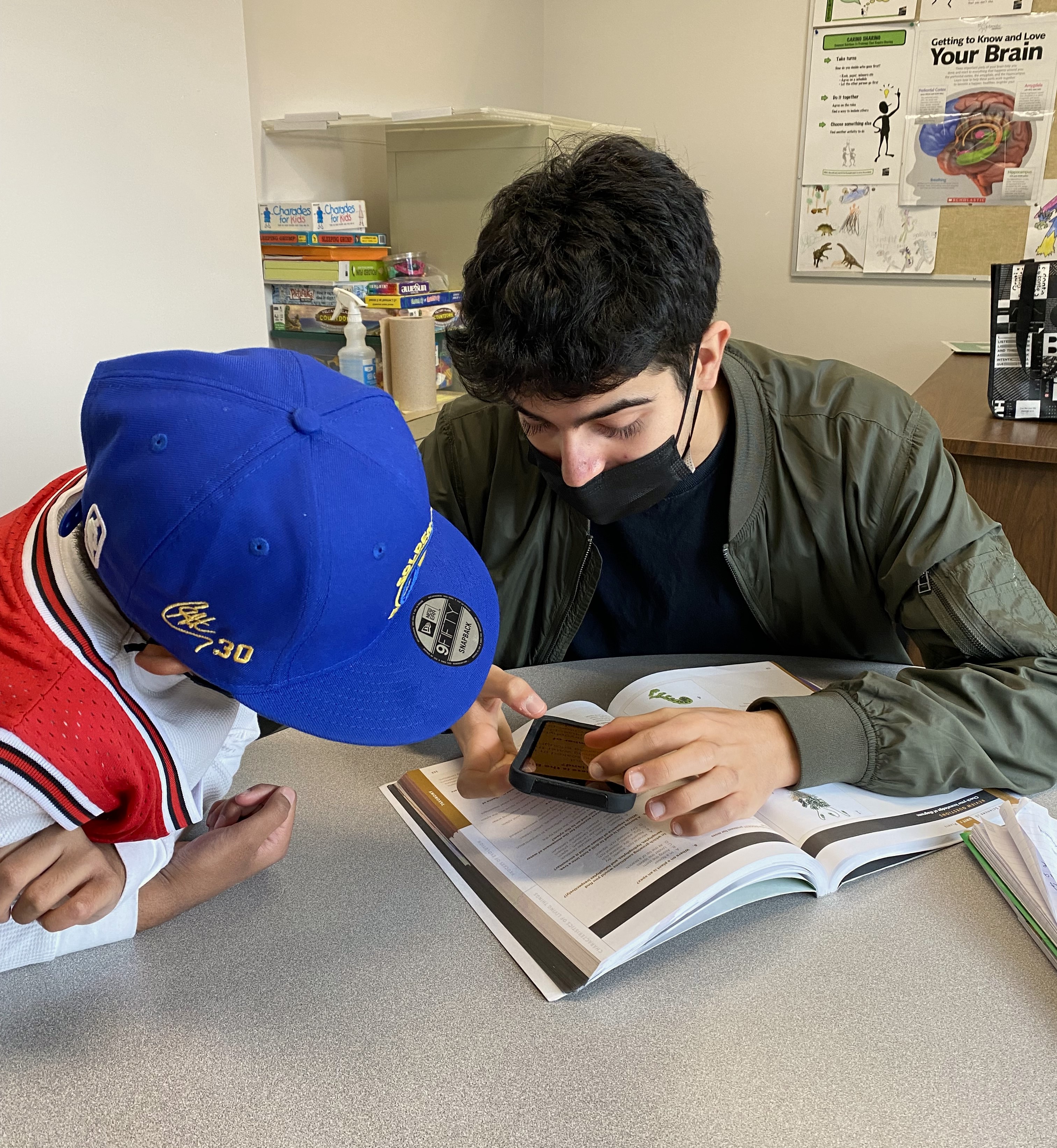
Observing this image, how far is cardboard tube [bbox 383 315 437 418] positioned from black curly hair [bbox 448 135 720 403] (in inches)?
40.6

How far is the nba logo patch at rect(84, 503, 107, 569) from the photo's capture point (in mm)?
584

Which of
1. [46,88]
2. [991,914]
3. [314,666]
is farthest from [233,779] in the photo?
[46,88]

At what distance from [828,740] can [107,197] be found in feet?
4.32

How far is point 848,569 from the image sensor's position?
1150mm

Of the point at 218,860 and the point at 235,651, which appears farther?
the point at 218,860

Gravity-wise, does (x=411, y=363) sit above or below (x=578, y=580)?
above

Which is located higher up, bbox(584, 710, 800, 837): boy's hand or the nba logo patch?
the nba logo patch

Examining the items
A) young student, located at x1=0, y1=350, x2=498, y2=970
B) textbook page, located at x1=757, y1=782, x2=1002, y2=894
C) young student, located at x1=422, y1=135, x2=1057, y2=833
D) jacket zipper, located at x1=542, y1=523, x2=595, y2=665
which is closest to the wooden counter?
young student, located at x1=422, y1=135, x2=1057, y2=833

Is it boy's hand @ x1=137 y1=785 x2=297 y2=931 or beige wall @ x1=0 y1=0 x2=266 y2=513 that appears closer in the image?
boy's hand @ x1=137 y1=785 x2=297 y2=931

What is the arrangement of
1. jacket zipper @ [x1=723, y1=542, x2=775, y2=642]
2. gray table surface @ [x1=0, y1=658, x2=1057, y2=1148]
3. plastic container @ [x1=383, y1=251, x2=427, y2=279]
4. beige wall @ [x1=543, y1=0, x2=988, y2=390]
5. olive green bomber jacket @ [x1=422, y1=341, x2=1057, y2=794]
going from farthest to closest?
beige wall @ [x1=543, y1=0, x2=988, y2=390] < plastic container @ [x1=383, y1=251, x2=427, y2=279] < jacket zipper @ [x1=723, y1=542, x2=775, y2=642] < olive green bomber jacket @ [x1=422, y1=341, x2=1057, y2=794] < gray table surface @ [x1=0, y1=658, x2=1057, y2=1148]

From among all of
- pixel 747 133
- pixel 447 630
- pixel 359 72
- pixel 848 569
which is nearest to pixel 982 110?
pixel 747 133

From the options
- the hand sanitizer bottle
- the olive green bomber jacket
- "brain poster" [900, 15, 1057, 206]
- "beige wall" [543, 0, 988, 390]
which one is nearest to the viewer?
the olive green bomber jacket
